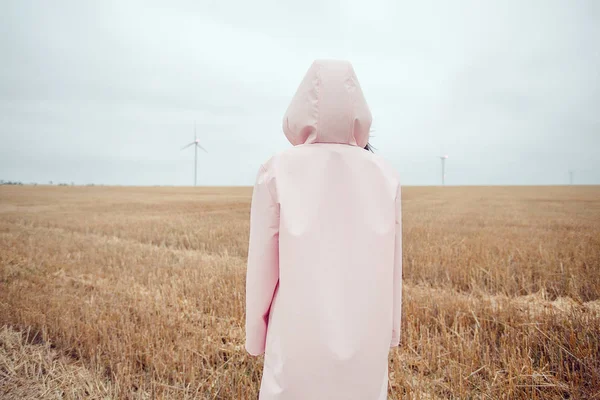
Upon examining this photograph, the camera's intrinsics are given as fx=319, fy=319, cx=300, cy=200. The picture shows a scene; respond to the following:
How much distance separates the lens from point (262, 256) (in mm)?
1617

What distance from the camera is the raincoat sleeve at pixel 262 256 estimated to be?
1.56 m

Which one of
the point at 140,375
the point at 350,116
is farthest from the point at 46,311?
the point at 350,116

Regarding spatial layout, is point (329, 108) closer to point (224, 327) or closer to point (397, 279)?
point (397, 279)

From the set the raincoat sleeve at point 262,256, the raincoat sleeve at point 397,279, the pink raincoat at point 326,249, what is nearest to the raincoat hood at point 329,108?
the pink raincoat at point 326,249

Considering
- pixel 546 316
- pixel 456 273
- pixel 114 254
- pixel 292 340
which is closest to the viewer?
pixel 292 340

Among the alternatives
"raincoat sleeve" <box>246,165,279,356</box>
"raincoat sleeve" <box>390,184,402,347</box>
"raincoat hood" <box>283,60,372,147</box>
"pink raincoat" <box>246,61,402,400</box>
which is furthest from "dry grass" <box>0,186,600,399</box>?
"raincoat hood" <box>283,60,372,147</box>

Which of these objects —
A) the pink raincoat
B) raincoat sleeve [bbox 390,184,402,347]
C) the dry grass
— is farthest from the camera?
the dry grass

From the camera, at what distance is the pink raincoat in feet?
4.93

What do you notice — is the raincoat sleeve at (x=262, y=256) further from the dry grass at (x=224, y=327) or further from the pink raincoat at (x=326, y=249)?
the dry grass at (x=224, y=327)

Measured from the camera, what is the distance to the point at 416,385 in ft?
9.54

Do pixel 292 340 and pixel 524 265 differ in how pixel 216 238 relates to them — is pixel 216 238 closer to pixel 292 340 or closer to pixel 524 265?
pixel 524 265

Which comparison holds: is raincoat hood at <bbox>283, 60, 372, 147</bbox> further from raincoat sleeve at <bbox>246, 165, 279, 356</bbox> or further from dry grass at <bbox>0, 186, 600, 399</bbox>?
dry grass at <bbox>0, 186, 600, 399</bbox>

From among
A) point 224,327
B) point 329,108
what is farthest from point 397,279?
point 224,327

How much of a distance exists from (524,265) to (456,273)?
171 cm
